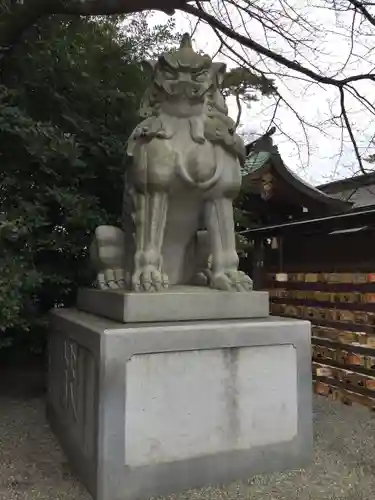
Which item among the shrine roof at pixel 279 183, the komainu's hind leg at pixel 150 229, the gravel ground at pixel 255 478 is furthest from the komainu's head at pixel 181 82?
the shrine roof at pixel 279 183

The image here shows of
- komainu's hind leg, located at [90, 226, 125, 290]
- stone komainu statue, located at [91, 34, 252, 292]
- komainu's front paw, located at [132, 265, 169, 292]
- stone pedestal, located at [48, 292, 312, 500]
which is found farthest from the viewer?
komainu's hind leg, located at [90, 226, 125, 290]

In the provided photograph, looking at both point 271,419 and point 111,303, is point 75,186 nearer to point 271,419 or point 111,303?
point 111,303

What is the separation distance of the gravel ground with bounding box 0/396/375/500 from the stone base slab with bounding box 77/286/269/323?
854mm

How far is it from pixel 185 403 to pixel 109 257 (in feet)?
3.51

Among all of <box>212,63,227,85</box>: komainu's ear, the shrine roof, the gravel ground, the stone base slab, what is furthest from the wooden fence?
<box>212,63,227,85</box>: komainu's ear

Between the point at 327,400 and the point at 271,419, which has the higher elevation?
the point at 271,419

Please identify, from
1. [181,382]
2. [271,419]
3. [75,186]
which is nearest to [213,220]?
[181,382]

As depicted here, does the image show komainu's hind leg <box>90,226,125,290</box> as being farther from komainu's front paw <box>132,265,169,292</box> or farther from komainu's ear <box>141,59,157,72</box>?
komainu's ear <box>141,59,157,72</box>

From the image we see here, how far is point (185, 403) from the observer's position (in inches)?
97.3

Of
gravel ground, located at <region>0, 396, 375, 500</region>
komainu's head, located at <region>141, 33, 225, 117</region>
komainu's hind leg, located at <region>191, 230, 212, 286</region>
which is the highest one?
komainu's head, located at <region>141, 33, 225, 117</region>

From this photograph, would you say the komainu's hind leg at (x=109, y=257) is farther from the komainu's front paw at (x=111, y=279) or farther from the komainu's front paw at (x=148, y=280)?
the komainu's front paw at (x=148, y=280)

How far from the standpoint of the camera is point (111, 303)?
8.79 ft

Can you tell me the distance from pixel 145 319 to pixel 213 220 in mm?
759

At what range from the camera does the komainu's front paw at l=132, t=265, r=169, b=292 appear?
2674mm
